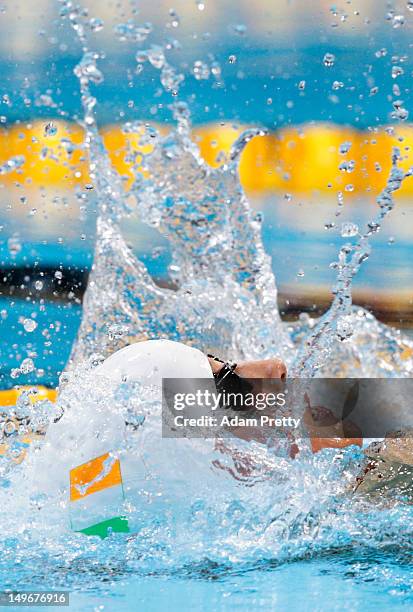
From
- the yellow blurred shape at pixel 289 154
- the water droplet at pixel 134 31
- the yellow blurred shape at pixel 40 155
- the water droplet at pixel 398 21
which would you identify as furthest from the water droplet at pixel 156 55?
the water droplet at pixel 398 21

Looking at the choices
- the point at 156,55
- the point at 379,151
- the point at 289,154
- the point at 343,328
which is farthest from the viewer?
the point at 289,154

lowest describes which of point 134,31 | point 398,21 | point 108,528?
point 108,528

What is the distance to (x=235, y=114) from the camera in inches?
198

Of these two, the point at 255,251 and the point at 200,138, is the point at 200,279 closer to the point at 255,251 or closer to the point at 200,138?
the point at 255,251

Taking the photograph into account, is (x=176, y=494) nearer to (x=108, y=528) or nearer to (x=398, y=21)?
(x=108, y=528)

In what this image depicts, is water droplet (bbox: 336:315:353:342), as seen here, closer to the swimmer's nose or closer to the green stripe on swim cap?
the swimmer's nose

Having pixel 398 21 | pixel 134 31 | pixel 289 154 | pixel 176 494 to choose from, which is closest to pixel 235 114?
pixel 289 154

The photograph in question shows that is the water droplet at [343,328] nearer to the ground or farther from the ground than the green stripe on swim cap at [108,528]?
farther from the ground

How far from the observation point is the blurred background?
445 centimetres

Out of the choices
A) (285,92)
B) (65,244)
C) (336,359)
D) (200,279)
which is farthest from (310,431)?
(285,92)

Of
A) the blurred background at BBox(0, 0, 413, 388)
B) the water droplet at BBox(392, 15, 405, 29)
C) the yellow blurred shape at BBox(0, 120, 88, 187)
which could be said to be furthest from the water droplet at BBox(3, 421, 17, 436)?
the water droplet at BBox(392, 15, 405, 29)

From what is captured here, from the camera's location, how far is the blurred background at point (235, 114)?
4453mm

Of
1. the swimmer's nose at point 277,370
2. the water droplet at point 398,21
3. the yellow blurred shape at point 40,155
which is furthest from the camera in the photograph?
the water droplet at point 398,21

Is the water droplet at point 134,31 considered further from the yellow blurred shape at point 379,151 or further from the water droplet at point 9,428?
the yellow blurred shape at point 379,151
